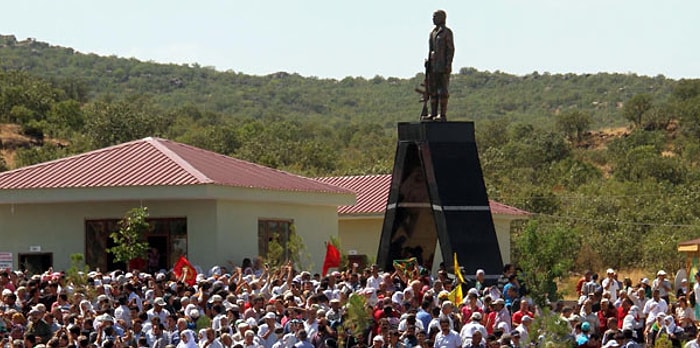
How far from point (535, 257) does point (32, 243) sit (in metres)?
12.7

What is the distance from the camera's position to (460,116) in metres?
131

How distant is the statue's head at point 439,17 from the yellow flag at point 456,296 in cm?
641

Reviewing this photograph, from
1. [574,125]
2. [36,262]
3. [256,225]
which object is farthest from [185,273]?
[574,125]

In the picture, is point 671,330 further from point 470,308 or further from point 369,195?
point 369,195

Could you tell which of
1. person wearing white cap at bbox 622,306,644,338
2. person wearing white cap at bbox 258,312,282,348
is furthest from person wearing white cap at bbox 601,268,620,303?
person wearing white cap at bbox 258,312,282,348

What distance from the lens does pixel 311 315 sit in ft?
67.1

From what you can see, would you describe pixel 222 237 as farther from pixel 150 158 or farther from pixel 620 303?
pixel 620 303

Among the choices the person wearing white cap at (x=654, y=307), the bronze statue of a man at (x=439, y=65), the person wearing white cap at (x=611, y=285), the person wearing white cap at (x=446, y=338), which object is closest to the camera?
the person wearing white cap at (x=446, y=338)

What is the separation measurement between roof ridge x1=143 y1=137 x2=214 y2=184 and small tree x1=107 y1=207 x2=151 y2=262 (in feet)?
4.61

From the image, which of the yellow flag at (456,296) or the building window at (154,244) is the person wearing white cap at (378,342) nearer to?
the yellow flag at (456,296)

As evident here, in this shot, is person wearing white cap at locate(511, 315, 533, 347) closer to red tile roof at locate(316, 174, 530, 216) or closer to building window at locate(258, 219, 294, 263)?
building window at locate(258, 219, 294, 263)

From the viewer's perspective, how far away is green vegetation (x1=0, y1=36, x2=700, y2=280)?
5634 cm

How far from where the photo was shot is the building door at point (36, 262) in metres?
32.9

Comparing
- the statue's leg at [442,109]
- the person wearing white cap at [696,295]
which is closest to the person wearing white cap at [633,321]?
the person wearing white cap at [696,295]
